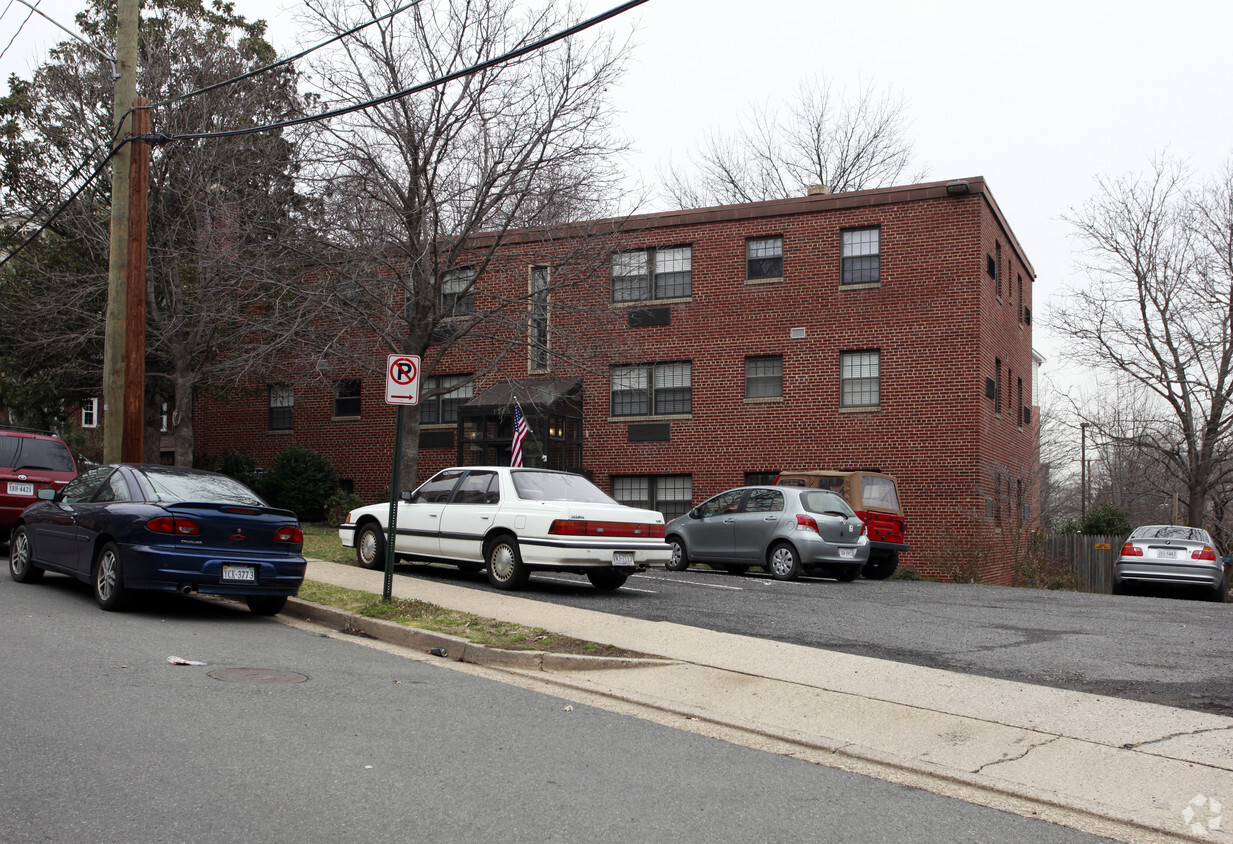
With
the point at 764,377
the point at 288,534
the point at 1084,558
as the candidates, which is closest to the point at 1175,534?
the point at 1084,558

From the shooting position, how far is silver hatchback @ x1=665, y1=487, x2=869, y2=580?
16375 mm

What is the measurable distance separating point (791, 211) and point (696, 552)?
10.2 meters

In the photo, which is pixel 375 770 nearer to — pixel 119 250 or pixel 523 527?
pixel 523 527

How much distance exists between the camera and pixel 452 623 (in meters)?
9.80

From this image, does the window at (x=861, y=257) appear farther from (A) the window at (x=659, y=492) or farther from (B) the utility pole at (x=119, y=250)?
(B) the utility pole at (x=119, y=250)

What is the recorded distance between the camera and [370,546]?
14.7 metres

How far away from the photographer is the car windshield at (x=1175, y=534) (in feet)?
62.7

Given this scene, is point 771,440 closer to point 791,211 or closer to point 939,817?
point 791,211

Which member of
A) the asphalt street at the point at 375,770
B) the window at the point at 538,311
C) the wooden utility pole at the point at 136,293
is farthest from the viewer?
Result: the window at the point at 538,311

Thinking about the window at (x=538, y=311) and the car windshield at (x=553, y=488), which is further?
the window at (x=538, y=311)

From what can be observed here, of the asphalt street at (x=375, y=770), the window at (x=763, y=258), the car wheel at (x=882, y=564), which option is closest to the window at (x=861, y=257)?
the window at (x=763, y=258)

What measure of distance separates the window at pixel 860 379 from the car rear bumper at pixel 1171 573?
657cm

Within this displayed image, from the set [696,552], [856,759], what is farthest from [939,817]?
[696,552]

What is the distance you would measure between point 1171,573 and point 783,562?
7.66 metres
